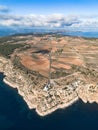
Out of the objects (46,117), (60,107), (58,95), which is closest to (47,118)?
(46,117)

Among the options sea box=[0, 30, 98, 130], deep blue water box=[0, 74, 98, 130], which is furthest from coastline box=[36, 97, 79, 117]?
deep blue water box=[0, 74, 98, 130]

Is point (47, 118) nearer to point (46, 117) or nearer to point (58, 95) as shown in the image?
point (46, 117)

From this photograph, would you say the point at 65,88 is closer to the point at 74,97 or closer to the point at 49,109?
the point at 74,97

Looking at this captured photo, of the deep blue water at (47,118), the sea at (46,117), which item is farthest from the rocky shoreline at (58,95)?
the deep blue water at (47,118)

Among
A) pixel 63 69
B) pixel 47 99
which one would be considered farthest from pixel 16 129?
pixel 63 69

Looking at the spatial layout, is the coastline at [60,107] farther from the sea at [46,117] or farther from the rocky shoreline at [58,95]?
the sea at [46,117]

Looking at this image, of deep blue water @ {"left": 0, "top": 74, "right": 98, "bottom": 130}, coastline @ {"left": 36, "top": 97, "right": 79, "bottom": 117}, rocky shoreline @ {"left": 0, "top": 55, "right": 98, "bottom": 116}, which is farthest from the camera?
rocky shoreline @ {"left": 0, "top": 55, "right": 98, "bottom": 116}

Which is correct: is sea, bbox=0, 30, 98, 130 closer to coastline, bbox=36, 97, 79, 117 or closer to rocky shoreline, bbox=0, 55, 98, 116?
coastline, bbox=36, 97, 79, 117
